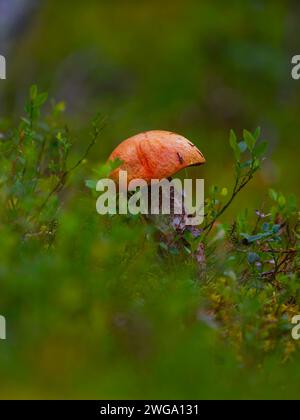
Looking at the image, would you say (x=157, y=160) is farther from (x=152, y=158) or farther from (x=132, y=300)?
(x=132, y=300)

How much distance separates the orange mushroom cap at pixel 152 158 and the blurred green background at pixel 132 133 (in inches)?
12.3

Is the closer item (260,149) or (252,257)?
(252,257)

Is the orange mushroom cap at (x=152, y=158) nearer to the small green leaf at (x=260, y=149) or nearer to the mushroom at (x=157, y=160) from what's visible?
the mushroom at (x=157, y=160)

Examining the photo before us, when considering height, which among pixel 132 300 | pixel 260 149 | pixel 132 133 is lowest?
pixel 132 300

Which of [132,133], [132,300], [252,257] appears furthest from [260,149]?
[132,133]

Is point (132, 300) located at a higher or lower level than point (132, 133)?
lower

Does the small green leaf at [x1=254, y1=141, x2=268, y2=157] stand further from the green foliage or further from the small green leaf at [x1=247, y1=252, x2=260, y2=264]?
the small green leaf at [x1=247, y1=252, x2=260, y2=264]

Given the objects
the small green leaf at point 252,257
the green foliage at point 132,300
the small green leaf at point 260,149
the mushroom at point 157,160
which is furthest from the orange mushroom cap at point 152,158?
the small green leaf at point 252,257

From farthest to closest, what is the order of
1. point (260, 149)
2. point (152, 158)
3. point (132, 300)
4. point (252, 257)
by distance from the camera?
point (152, 158) < point (260, 149) < point (252, 257) < point (132, 300)

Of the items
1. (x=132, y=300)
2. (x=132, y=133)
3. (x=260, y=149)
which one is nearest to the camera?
(x=132, y=300)

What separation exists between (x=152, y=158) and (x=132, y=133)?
8.68m

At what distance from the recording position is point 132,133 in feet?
42.7

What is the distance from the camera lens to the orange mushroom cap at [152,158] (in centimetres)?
440

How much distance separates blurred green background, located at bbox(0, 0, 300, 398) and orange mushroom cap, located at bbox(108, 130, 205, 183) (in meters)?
0.31
